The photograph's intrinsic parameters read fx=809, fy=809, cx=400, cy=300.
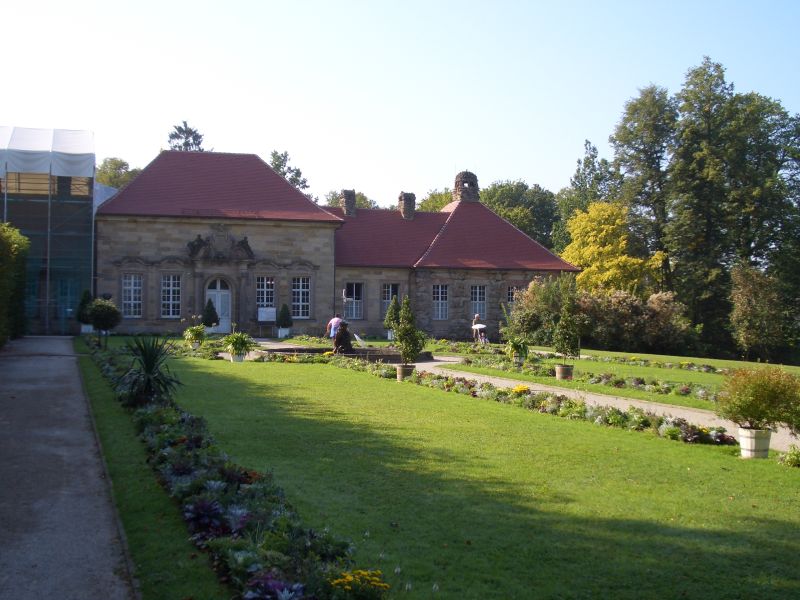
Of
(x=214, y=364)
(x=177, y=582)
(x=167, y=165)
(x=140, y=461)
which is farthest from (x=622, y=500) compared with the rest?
(x=167, y=165)

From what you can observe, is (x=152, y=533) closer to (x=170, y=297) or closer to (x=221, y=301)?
(x=170, y=297)

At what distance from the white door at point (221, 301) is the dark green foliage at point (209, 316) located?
1758 mm

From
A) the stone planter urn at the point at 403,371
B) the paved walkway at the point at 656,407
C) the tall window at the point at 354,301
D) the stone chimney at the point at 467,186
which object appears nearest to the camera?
the paved walkway at the point at 656,407

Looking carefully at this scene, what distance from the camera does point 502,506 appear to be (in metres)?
7.35

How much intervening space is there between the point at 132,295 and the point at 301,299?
7.95 meters

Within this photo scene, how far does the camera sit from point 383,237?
4356 centimetres

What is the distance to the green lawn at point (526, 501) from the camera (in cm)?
566

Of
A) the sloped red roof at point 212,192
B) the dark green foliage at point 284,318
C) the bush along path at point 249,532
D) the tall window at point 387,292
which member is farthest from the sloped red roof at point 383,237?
the bush along path at point 249,532

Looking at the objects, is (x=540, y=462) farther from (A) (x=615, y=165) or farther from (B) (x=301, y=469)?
(A) (x=615, y=165)

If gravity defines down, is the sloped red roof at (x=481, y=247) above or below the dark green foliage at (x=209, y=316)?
above

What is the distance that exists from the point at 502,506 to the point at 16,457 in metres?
5.70

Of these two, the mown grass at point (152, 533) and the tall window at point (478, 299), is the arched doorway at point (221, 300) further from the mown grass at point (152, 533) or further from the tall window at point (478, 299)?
the mown grass at point (152, 533)

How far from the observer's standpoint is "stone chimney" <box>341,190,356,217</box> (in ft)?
148

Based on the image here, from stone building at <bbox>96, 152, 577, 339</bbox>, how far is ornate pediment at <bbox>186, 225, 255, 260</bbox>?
48mm
